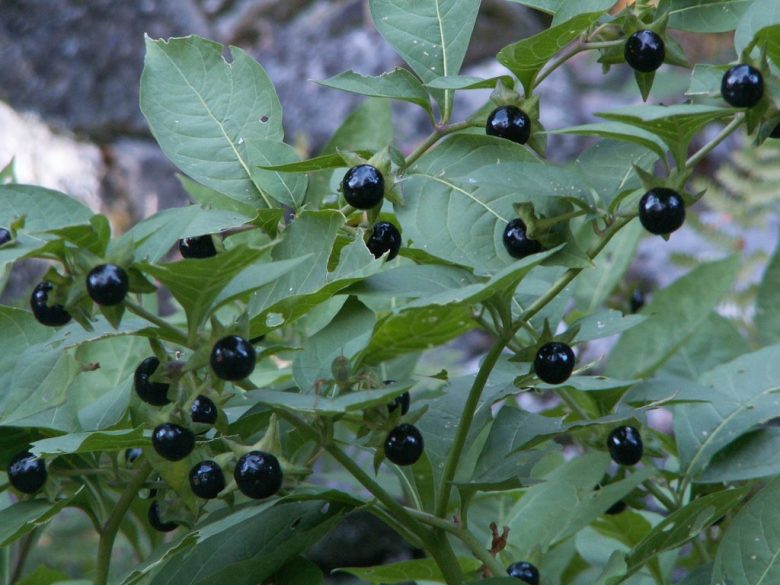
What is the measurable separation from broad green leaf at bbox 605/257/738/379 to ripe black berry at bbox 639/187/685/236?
0.69 meters

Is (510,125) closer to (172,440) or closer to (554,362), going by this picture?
(554,362)

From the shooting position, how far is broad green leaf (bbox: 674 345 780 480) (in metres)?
1.19

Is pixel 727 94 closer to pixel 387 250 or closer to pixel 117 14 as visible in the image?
pixel 387 250

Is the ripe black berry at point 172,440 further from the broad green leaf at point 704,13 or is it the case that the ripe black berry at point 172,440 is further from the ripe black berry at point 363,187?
the broad green leaf at point 704,13

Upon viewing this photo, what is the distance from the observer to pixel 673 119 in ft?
2.71

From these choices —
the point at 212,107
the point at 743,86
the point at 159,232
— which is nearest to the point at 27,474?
the point at 159,232

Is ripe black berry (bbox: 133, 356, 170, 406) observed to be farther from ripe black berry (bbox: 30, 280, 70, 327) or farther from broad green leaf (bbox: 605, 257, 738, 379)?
broad green leaf (bbox: 605, 257, 738, 379)

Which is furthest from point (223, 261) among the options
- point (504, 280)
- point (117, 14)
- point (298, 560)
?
point (117, 14)

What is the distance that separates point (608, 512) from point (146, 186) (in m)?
3.37

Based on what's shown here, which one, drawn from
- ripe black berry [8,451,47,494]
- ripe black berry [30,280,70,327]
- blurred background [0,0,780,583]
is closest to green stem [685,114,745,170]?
ripe black berry [30,280,70,327]

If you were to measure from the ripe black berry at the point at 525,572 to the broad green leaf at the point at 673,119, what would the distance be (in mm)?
478

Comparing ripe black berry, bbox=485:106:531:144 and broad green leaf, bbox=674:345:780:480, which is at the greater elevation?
ripe black berry, bbox=485:106:531:144

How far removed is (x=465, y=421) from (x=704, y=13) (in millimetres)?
470

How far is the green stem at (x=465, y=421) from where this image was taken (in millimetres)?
908
